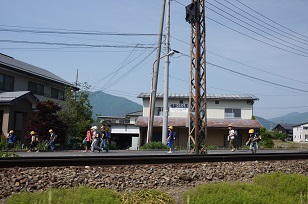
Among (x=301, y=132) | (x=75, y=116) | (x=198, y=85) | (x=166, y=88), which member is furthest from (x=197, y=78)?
(x=301, y=132)

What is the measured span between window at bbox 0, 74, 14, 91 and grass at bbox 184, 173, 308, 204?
2921 cm

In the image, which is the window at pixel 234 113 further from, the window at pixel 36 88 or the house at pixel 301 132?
the house at pixel 301 132

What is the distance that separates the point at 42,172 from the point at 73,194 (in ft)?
9.71

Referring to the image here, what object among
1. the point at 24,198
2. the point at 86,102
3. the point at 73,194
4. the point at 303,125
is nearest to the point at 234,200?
the point at 73,194

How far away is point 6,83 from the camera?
32062 mm

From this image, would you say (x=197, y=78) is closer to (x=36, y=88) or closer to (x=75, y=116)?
(x=75, y=116)

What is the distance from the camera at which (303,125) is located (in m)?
102

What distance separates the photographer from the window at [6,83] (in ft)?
103

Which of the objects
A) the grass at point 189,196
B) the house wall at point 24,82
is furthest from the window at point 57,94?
the grass at point 189,196

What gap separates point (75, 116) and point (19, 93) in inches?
203

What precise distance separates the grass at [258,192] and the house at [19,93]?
78.6 feet

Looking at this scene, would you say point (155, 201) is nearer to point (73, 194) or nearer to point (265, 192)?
point (73, 194)

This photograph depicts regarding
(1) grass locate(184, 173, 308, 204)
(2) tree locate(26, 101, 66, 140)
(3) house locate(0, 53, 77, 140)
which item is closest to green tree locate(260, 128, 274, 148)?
(3) house locate(0, 53, 77, 140)

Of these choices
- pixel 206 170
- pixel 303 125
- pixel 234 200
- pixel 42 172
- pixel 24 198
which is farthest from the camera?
pixel 303 125
